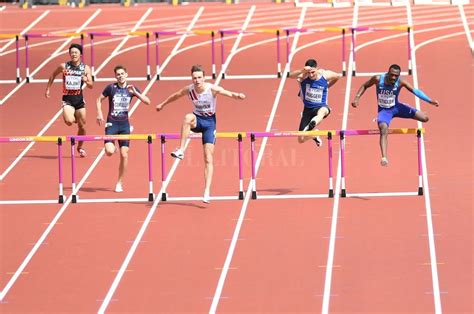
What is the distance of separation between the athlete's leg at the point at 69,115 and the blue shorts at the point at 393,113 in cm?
521

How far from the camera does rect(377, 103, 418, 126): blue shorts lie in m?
24.4

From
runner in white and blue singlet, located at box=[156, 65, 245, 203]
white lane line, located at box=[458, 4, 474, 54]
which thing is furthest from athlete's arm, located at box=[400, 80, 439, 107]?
white lane line, located at box=[458, 4, 474, 54]

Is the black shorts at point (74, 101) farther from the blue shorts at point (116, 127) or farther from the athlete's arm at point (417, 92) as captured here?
the athlete's arm at point (417, 92)

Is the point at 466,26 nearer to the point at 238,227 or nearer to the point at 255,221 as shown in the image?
the point at 255,221

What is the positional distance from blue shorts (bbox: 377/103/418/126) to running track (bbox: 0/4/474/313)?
38.9 inches

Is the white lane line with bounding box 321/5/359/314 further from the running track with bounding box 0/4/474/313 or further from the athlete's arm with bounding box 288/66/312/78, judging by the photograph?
the athlete's arm with bounding box 288/66/312/78

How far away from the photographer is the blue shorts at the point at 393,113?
2436cm

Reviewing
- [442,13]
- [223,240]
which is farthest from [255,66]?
[223,240]

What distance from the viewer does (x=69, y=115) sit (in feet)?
88.8

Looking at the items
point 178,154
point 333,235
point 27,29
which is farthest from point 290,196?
point 27,29

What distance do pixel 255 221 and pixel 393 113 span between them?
2899mm

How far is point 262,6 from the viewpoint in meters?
41.7

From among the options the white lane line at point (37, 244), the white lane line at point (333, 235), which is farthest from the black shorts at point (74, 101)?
the white lane line at point (333, 235)

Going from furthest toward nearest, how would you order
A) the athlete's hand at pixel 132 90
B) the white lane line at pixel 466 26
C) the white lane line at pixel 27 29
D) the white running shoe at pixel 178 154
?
the white lane line at pixel 27 29 → the white lane line at pixel 466 26 → the athlete's hand at pixel 132 90 → the white running shoe at pixel 178 154
